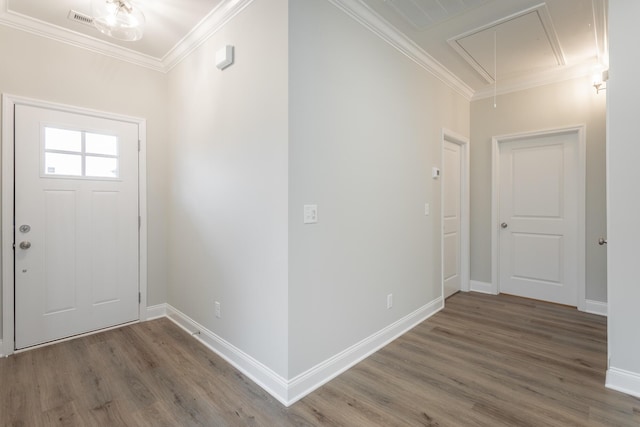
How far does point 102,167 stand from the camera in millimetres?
2871

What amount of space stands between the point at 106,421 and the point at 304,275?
1.38 metres

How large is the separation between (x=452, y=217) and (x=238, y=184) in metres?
2.86

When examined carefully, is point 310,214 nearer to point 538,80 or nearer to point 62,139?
point 62,139

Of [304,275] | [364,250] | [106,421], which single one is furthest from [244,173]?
[106,421]

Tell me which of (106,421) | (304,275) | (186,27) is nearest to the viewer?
(106,421)

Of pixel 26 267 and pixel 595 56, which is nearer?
pixel 26 267

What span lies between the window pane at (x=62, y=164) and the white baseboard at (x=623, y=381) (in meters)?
4.36

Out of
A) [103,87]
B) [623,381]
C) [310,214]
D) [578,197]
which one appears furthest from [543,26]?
[103,87]

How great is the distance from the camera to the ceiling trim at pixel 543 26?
242 cm

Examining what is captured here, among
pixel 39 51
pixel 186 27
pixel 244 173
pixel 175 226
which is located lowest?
pixel 175 226

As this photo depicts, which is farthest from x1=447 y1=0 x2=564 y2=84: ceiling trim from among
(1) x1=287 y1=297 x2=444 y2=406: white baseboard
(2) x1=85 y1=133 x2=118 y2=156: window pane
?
(2) x1=85 y1=133 x2=118 y2=156: window pane

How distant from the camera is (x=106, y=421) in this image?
5.67 ft

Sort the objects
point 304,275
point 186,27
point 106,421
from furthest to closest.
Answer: point 186,27 < point 304,275 < point 106,421

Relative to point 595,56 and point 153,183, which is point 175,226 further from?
point 595,56
